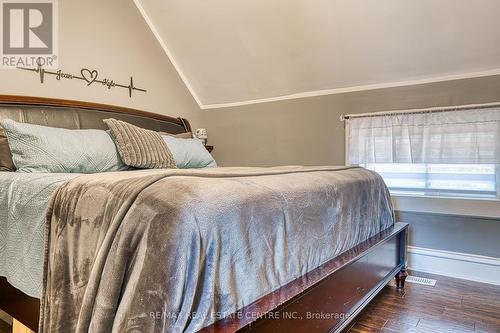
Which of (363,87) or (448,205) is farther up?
(363,87)

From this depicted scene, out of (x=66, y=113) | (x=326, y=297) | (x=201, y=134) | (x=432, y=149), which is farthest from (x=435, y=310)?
(x=66, y=113)

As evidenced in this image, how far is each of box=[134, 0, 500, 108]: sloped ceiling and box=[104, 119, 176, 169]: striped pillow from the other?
53.7 inches

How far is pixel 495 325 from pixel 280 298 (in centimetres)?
160

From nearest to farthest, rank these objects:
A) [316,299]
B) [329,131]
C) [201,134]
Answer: [316,299] → [329,131] → [201,134]

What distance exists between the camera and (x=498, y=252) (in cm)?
263

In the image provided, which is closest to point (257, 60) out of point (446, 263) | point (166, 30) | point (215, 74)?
point (215, 74)

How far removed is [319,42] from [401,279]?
206 cm

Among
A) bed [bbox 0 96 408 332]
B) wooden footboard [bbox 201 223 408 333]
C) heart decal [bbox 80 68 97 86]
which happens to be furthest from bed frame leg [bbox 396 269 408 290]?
heart decal [bbox 80 68 97 86]

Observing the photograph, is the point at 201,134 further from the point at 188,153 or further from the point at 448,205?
the point at 448,205

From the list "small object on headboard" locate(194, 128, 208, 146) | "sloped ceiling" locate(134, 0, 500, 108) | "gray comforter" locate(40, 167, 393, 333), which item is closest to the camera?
"gray comforter" locate(40, 167, 393, 333)

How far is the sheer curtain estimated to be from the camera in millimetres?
2600

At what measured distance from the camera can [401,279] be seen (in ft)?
8.21

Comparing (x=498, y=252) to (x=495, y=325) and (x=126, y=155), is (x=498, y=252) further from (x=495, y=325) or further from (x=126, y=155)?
(x=126, y=155)

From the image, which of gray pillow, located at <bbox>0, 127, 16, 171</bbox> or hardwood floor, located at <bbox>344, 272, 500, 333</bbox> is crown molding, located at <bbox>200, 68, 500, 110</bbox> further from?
gray pillow, located at <bbox>0, 127, 16, 171</bbox>
